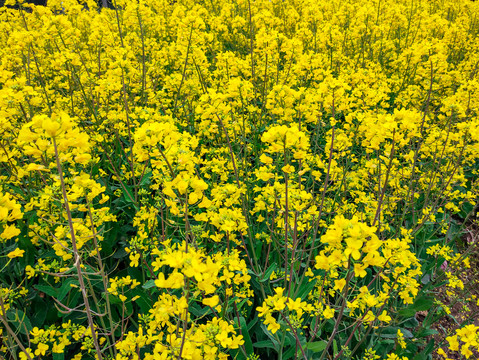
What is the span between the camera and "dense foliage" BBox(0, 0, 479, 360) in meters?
1.70

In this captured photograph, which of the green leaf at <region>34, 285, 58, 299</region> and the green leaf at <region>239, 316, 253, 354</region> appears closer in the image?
the green leaf at <region>239, 316, 253, 354</region>

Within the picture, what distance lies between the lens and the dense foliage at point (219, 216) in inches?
66.8

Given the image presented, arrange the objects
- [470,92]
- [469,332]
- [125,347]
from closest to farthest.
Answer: [125,347], [469,332], [470,92]

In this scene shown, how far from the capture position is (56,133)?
133 cm

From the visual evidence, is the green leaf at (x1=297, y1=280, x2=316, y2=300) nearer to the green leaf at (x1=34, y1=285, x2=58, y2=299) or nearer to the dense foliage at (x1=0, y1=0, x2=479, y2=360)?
the dense foliage at (x1=0, y1=0, x2=479, y2=360)

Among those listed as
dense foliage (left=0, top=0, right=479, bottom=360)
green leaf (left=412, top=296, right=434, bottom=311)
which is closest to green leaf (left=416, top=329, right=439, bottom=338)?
dense foliage (left=0, top=0, right=479, bottom=360)

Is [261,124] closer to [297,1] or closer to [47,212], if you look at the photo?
[47,212]

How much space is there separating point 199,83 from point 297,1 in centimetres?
561

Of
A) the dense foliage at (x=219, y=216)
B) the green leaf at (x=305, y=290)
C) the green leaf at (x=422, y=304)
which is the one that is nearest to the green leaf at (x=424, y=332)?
the dense foliage at (x=219, y=216)

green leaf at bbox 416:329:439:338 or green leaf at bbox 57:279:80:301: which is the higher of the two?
green leaf at bbox 57:279:80:301

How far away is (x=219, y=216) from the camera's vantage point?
6.82ft

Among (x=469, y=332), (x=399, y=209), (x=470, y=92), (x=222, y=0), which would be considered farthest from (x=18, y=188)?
(x=222, y=0)

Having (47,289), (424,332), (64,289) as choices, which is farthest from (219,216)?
(424,332)

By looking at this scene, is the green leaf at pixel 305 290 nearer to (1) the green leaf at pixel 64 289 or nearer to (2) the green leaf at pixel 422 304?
(2) the green leaf at pixel 422 304
